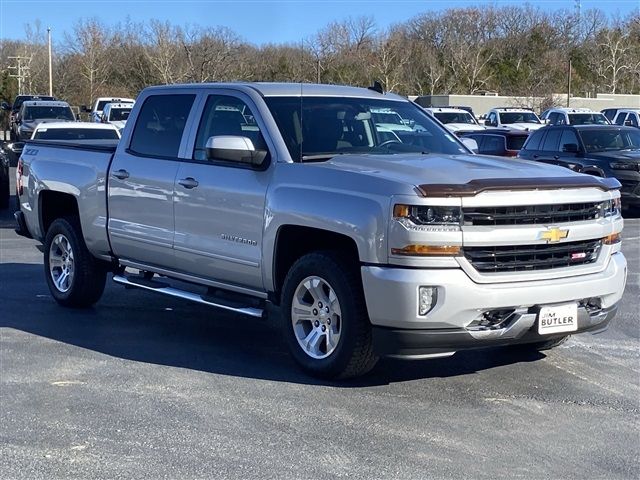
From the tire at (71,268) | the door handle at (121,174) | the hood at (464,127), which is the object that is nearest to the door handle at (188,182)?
the door handle at (121,174)

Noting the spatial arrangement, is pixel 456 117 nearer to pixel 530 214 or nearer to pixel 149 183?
pixel 149 183

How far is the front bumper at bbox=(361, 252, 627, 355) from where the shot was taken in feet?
18.9

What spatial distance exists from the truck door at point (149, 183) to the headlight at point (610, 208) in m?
3.19

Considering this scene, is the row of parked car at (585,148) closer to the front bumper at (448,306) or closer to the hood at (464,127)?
the hood at (464,127)

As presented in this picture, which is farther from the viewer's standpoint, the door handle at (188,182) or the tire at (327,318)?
the door handle at (188,182)

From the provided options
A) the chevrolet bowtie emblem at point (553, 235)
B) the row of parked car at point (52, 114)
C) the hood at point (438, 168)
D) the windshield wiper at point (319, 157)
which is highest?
the row of parked car at point (52, 114)

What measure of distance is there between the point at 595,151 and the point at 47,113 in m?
20.2

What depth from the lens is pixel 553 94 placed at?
191ft

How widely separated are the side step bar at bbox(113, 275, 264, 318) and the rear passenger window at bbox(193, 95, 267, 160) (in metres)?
1.06

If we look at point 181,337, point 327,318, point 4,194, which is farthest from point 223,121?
point 4,194

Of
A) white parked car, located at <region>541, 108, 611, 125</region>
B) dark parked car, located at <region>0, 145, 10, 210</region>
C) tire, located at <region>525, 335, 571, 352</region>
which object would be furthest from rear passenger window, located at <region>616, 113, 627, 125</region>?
tire, located at <region>525, 335, 571, 352</region>

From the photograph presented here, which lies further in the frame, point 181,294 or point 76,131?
point 76,131

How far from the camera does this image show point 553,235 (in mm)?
6090

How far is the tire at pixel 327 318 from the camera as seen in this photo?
6152 millimetres
